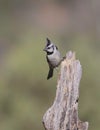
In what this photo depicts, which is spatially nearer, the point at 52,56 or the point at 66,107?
the point at 66,107

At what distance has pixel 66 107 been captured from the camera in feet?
24.8

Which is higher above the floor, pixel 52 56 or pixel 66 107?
pixel 52 56

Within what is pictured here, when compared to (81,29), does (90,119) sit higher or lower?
lower

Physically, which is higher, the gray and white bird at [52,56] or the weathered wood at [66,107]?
the gray and white bird at [52,56]

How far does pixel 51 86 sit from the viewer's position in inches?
631

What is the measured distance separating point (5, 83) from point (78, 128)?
9382 mm

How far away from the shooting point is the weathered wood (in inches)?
295

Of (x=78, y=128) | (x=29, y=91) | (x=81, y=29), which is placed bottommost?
(x=78, y=128)

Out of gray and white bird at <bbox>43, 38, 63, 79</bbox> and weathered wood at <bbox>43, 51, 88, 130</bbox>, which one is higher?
gray and white bird at <bbox>43, 38, 63, 79</bbox>

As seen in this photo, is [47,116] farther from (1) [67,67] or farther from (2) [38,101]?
(2) [38,101]

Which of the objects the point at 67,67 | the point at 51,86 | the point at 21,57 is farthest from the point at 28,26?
the point at 67,67

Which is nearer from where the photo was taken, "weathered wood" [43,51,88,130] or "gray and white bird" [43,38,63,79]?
"weathered wood" [43,51,88,130]

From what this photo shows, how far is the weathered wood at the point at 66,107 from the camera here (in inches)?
295

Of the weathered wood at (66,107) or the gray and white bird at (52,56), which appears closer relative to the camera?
the weathered wood at (66,107)
